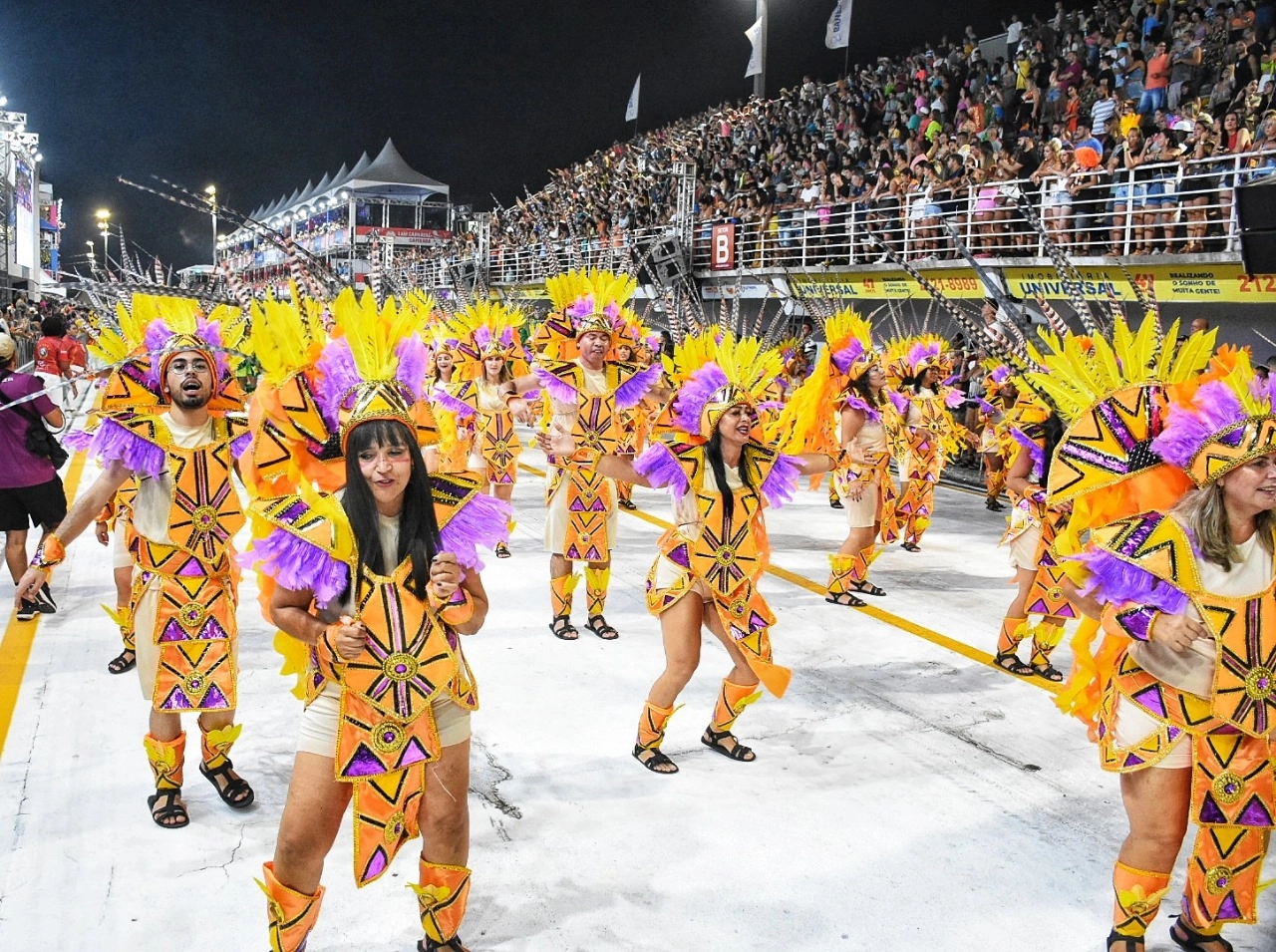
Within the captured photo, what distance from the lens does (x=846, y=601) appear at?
7.46m

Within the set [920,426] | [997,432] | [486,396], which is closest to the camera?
[920,426]

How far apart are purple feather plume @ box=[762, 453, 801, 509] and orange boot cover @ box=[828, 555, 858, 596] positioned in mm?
2719

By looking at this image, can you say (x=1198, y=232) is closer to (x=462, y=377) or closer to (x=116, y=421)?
(x=462, y=377)

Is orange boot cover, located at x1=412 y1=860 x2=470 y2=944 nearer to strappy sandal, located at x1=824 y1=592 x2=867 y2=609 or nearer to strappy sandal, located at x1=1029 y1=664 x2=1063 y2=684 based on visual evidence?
strappy sandal, located at x1=1029 y1=664 x2=1063 y2=684

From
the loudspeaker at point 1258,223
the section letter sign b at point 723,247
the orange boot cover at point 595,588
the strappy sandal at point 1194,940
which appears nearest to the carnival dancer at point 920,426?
the loudspeaker at point 1258,223

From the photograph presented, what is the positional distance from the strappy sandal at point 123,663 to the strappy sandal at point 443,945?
322 centimetres

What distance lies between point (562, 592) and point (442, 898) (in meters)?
3.63

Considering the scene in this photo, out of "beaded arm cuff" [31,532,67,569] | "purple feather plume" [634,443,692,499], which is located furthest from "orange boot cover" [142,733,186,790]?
"purple feather plume" [634,443,692,499]

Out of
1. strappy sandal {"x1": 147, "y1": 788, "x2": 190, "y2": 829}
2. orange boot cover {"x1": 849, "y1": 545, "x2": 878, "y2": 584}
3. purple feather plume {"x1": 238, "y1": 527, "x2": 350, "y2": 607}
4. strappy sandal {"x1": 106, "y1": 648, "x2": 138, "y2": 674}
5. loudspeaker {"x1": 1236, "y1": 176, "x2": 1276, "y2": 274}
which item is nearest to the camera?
purple feather plume {"x1": 238, "y1": 527, "x2": 350, "y2": 607}

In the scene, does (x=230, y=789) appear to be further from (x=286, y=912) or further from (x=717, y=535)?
(x=717, y=535)

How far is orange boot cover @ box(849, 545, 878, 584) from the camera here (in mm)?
7559

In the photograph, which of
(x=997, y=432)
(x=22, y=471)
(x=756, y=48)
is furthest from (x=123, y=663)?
(x=756, y=48)

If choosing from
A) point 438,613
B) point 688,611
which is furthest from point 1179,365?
point 438,613

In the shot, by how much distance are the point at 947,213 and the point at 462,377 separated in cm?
741
